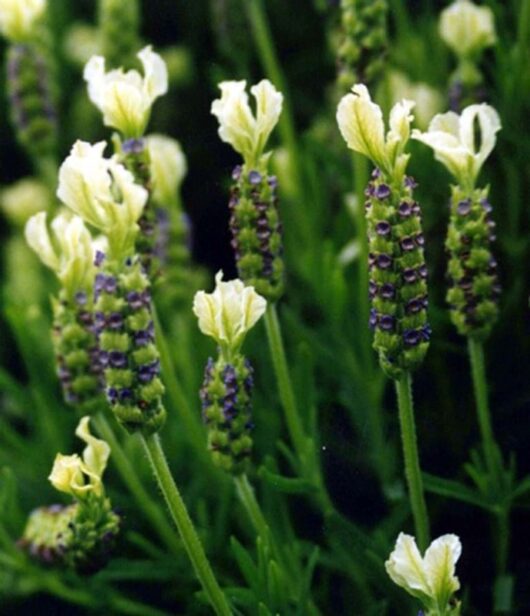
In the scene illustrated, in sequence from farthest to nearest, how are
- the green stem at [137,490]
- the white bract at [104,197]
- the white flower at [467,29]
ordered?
1. the white flower at [467,29]
2. the green stem at [137,490]
3. the white bract at [104,197]

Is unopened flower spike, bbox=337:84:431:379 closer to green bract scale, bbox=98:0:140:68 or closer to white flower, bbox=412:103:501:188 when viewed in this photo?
white flower, bbox=412:103:501:188

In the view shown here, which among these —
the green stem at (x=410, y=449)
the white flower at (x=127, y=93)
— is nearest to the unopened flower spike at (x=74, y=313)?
the white flower at (x=127, y=93)

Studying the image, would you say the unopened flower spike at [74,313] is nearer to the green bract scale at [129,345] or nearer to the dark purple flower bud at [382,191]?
the green bract scale at [129,345]

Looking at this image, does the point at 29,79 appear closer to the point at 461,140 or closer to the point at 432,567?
the point at 461,140

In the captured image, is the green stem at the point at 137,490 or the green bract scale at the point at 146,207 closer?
the green bract scale at the point at 146,207

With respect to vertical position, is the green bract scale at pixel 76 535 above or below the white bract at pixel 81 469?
below

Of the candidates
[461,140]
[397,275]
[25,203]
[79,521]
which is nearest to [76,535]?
[79,521]
